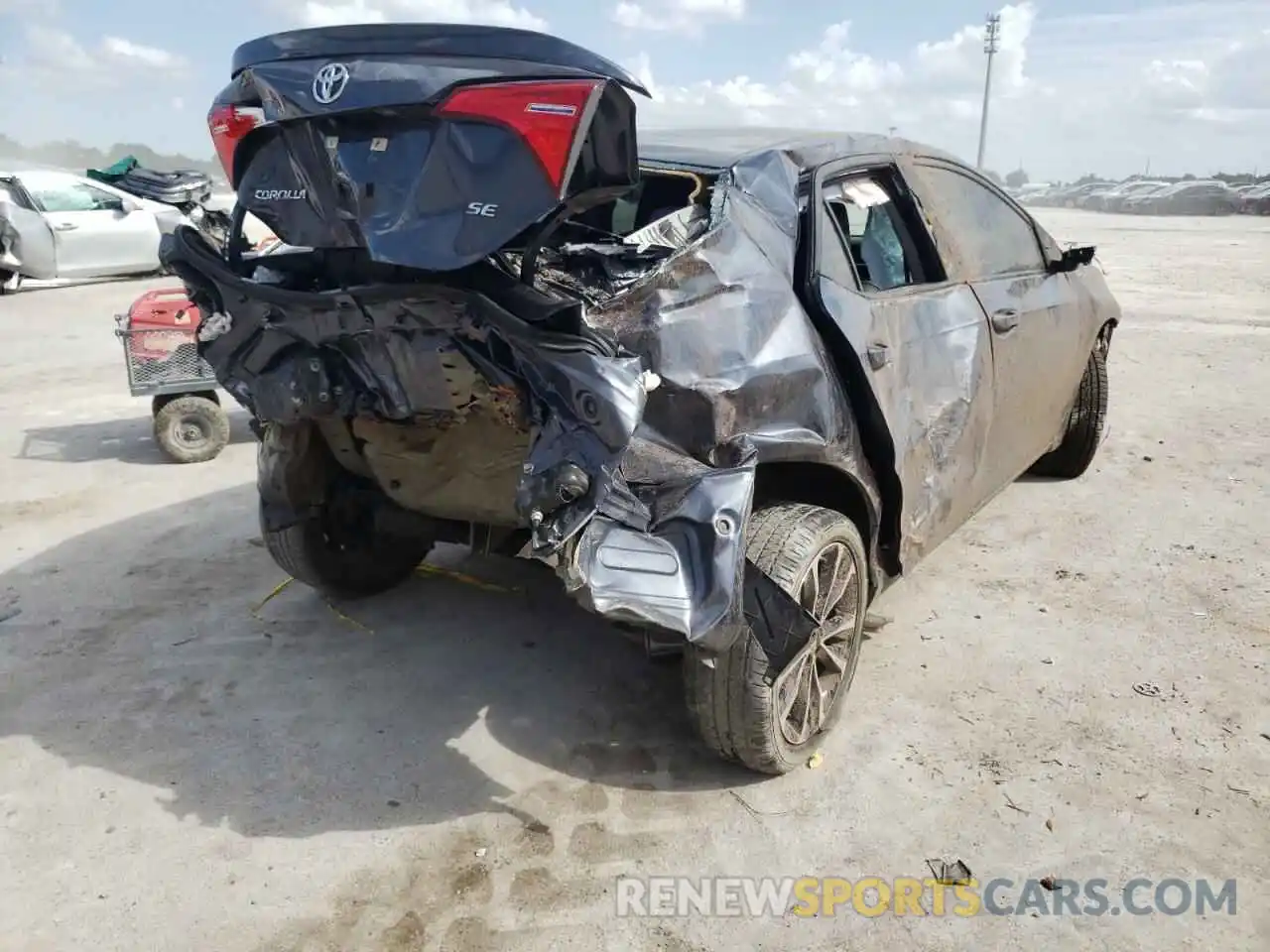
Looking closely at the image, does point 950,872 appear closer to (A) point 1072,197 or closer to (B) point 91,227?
(B) point 91,227

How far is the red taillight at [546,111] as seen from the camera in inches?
82.2

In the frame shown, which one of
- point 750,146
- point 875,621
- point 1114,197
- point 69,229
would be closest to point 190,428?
point 750,146

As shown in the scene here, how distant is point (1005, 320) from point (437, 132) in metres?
2.57

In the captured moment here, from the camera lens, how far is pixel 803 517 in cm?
287

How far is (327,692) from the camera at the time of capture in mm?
3416

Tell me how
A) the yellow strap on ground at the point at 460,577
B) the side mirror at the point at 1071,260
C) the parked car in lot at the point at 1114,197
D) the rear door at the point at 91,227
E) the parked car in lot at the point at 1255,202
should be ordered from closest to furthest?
the yellow strap on ground at the point at 460,577, the side mirror at the point at 1071,260, the rear door at the point at 91,227, the parked car in lot at the point at 1255,202, the parked car in lot at the point at 1114,197

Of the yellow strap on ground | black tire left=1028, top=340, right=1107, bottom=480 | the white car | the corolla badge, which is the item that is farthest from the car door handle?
the white car

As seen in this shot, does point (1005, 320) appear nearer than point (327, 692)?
No

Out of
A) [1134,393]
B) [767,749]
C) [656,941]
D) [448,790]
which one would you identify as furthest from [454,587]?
[1134,393]

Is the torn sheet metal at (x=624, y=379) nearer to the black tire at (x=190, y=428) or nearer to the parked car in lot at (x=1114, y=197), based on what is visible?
the black tire at (x=190, y=428)

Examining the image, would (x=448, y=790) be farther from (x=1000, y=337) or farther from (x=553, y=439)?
(x=1000, y=337)

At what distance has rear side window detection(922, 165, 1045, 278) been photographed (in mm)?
3873

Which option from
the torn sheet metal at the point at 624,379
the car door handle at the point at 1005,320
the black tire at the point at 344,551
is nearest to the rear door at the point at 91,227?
the black tire at the point at 344,551

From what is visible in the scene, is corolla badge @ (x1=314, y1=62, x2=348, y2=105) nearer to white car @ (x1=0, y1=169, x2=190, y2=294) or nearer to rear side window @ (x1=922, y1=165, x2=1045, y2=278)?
rear side window @ (x1=922, y1=165, x2=1045, y2=278)
